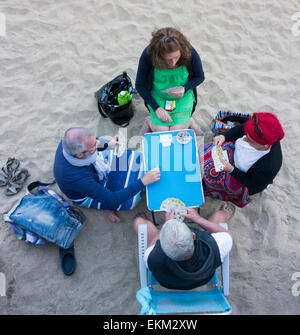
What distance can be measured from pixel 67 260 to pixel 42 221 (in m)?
0.52

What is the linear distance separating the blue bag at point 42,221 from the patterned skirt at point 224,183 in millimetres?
1489

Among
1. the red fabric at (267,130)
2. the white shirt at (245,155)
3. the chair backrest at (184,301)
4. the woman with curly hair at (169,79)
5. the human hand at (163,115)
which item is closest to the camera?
the chair backrest at (184,301)

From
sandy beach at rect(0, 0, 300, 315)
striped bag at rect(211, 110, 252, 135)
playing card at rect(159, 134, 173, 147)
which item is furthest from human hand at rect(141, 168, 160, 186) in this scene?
striped bag at rect(211, 110, 252, 135)

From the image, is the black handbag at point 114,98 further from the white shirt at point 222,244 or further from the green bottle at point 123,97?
the white shirt at point 222,244

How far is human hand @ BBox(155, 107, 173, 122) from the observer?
113 inches

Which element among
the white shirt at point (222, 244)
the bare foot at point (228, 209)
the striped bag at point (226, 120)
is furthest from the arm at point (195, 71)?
the white shirt at point (222, 244)

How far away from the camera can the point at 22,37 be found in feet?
12.9

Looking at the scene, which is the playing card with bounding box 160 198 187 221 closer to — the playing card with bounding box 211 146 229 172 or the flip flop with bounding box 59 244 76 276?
the playing card with bounding box 211 146 229 172

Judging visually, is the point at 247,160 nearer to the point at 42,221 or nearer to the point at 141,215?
the point at 141,215

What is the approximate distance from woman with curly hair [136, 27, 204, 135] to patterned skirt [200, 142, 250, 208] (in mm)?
575

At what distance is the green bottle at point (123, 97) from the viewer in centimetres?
314

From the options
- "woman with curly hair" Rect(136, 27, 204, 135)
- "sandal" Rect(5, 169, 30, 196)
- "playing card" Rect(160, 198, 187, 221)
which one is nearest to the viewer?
"playing card" Rect(160, 198, 187, 221)

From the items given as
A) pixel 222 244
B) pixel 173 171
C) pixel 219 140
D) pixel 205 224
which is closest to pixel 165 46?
pixel 219 140

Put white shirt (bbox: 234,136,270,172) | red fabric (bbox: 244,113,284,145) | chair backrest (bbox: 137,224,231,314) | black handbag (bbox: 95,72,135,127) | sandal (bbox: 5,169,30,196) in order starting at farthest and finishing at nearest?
1. black handbag (bbox: 95,72,135,127)
2. sandal (bbox: 5,169,30,196)
3. white shirt (bbox: 234,136,270,172)
4. red fabric (bbox: 244,113,284,145)
5. chair backrest (bbox: 137,224,231,314)
